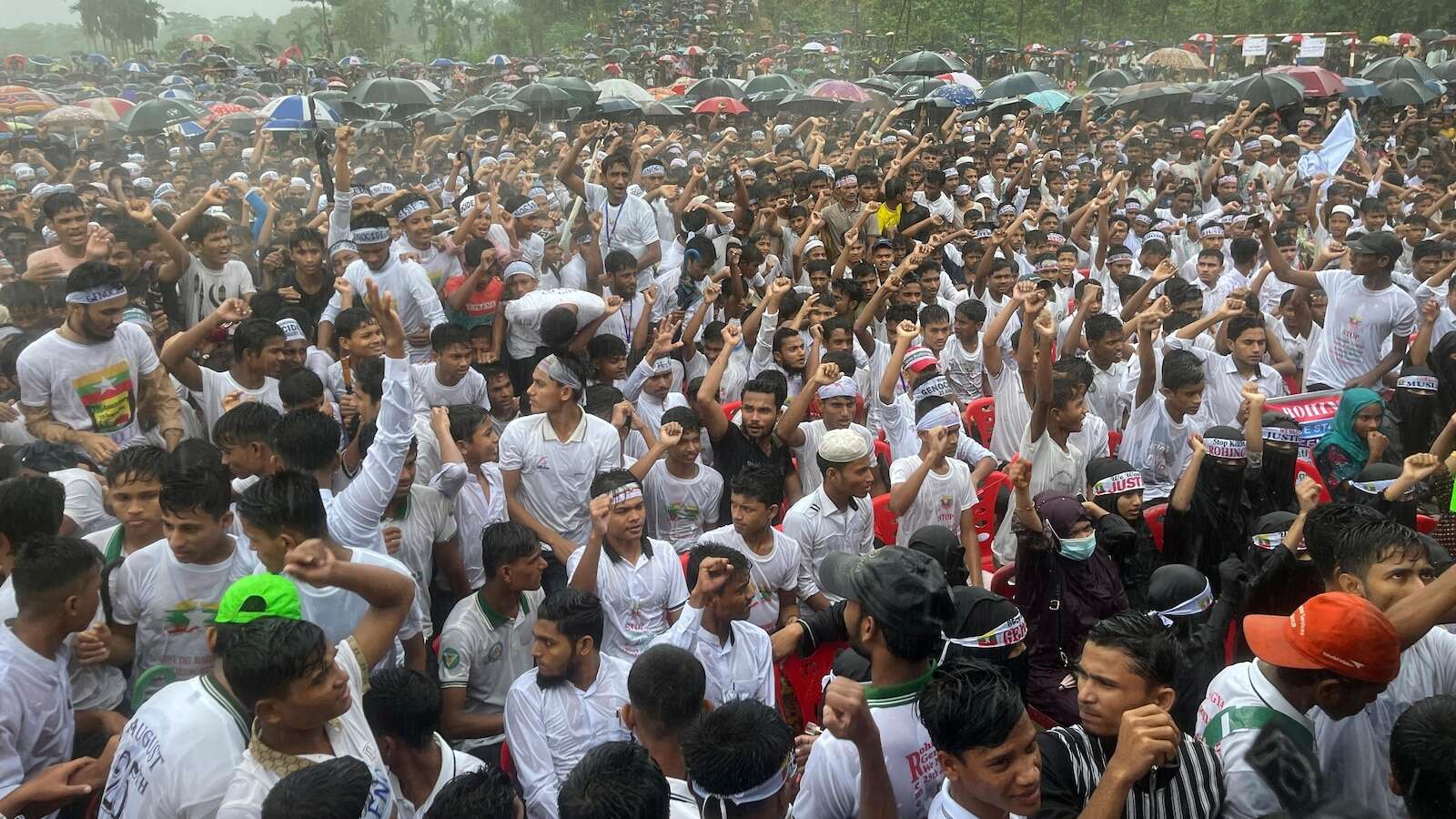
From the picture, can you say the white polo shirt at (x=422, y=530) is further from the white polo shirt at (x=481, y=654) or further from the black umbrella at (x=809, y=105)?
the black umbrella at (x=809, y=105)

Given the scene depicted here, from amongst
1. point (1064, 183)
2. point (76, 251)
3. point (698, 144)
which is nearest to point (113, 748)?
point (76, 251)

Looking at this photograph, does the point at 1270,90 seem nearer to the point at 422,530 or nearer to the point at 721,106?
the point at 721,106

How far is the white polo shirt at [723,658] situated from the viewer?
394 cm

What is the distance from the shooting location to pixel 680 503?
Answer: 561 cm

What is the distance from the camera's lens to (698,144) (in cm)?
1798

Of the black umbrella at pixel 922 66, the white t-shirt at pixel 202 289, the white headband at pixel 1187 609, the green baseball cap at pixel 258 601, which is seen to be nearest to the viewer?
the green baseball cap at pixel 258 601

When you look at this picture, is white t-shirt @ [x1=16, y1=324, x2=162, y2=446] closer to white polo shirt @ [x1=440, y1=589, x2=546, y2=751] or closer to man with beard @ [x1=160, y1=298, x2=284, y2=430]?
man with beard @ [x1=160, y1=298, x2=284, y2=430]

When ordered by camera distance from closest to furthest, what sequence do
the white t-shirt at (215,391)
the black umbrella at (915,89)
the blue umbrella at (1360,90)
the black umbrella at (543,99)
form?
the white t-shirt at (215,391) → the black umbrella at (543,99) → the blue umbrella at (1360,90) → the black umbrella at (915,89)

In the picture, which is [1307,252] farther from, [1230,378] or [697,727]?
[697,727]

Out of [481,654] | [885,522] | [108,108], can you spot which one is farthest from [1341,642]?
[108,108]

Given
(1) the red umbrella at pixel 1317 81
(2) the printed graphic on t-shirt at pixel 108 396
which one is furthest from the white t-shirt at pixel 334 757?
(1) the red umbrella at pixel 1317 81

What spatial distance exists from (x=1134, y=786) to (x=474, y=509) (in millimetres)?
3430

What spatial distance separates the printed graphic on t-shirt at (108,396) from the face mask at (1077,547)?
4622 mm

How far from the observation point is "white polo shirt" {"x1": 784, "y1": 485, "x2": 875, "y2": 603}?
504 cm
